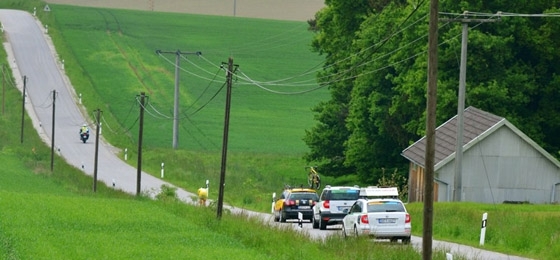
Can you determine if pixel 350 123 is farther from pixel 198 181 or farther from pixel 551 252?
pixel 551 252

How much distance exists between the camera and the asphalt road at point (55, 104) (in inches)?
3127

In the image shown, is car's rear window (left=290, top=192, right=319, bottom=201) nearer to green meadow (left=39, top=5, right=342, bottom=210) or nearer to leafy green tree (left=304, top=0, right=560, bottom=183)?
leafy green tree (left=304, top=0, right=560, bottom=183)

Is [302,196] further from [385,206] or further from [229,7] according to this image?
[229,7]

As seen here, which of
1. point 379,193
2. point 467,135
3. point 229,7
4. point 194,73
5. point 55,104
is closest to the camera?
point 379,193

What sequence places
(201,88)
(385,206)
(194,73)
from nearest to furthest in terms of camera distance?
1. (385,206)
2. (201,88)
3. (194,73)

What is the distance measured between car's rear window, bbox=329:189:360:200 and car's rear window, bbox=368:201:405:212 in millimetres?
9404

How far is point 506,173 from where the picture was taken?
2163 inches

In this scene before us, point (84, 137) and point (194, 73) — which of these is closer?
point (84, 137)

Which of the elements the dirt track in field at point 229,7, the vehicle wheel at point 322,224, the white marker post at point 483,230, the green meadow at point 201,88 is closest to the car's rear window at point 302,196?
the vehicle wheel at point 322,224

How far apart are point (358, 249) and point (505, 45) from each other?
99.5ft

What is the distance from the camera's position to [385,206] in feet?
124

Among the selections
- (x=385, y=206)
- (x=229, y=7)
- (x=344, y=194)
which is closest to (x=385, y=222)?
(x=385, y=206)

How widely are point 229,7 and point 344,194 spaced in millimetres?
151104

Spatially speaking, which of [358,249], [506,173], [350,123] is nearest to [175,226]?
[358,249]
